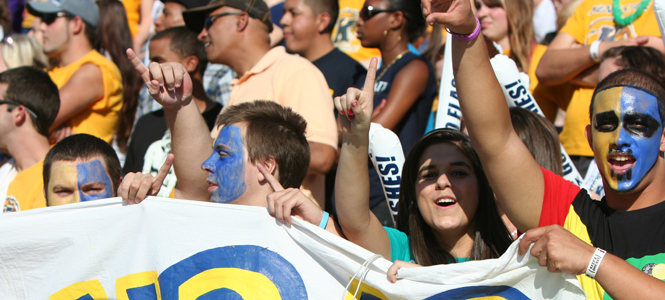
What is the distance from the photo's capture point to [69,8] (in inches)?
205

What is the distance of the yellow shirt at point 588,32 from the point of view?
406 cm

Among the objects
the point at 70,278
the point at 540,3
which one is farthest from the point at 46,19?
the point at 540,3

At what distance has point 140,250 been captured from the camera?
2660mm

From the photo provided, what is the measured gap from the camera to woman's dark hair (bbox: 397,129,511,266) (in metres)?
2.64

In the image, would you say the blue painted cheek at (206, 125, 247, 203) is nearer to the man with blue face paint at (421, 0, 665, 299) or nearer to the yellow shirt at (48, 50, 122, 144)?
the man with blue face paint at (421, 0, 665, 299)

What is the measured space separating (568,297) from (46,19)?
188 inches

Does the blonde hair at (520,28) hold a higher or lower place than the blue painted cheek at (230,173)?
higher

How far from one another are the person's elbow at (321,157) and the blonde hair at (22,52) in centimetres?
371

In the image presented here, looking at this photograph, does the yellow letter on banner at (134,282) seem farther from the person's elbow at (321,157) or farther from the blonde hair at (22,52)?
the blonde hair at (22,52)

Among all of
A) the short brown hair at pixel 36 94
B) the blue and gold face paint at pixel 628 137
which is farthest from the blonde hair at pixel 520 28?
the short brown hair at pixel 36 94

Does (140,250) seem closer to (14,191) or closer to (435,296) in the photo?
(435,296)

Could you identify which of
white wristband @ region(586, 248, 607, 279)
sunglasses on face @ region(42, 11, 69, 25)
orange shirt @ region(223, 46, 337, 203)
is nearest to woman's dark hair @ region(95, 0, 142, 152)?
sunglasses on face @ region(42, 11, 69, 25)

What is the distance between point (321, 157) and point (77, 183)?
1.28 m

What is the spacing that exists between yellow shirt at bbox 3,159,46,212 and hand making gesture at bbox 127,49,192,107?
142 cm
